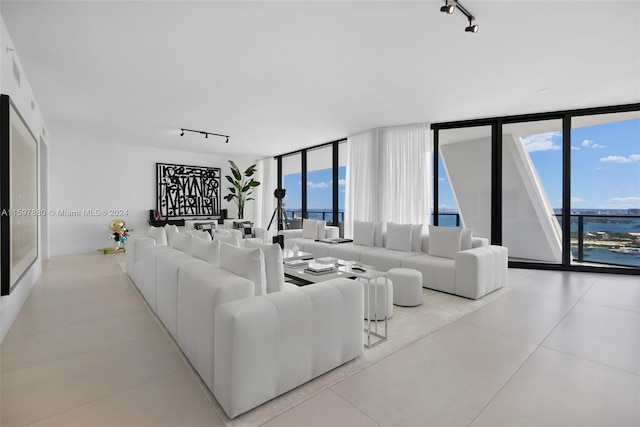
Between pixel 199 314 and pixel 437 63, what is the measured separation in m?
3.34

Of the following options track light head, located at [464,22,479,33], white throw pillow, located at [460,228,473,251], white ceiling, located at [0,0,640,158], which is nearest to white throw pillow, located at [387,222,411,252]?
white throw pillow, located at [460,228,473,251]

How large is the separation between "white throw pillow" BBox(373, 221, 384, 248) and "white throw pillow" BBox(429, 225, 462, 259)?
1048mm

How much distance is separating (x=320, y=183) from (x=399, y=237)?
12.7 ft

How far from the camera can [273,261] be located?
2.29 meters

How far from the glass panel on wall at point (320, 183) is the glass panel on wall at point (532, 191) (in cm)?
389

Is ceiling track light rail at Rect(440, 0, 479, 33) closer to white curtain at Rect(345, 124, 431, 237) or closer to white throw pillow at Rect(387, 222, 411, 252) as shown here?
white throw pillow at Rect(387, 222, 411, 252)

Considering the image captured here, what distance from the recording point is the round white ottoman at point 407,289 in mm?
3441

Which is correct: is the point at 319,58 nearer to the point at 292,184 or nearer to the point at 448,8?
the point at 448,8

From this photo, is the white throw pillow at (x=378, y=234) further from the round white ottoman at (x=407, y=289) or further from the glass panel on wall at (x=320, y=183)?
the glass panel on wall at (x=320, y=183)

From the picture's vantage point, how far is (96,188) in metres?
7.40

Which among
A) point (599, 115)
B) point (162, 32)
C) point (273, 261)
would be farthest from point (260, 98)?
point (599, 115)

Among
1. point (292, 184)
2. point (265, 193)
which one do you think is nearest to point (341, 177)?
point (292, 184)

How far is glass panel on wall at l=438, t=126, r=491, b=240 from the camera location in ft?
18.9

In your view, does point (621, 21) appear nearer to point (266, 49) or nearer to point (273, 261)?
point (266, 49)
